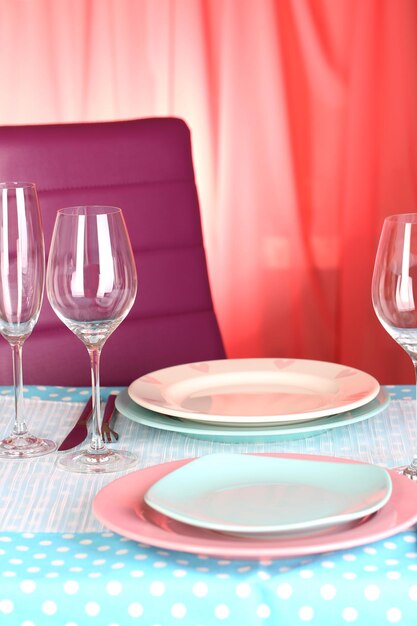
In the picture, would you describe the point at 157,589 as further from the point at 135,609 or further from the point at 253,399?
the point at 253,399

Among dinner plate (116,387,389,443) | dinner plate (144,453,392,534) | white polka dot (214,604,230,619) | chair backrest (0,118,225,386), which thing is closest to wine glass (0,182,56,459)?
dinner plate (116,387,389,443)

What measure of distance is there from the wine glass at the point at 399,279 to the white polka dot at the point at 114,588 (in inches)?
11.2

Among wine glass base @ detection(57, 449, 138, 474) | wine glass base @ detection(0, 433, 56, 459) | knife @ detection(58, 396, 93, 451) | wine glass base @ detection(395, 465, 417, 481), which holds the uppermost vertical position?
wine glass base @ detection(395, 465, 417, 481)

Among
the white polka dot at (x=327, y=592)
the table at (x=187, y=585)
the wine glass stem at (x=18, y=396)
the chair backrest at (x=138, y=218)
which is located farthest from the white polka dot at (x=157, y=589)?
the chair backrest at (x=138, y=218)

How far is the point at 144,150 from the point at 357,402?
2.83 ft

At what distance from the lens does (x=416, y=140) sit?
8.10 feet

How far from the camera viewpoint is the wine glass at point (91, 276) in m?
0.83

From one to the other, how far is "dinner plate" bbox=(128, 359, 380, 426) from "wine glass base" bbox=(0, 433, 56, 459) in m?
0.10

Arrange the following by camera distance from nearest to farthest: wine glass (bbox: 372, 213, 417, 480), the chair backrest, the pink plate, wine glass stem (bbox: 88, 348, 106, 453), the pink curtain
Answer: the pink plate
wine glass (bbox: 372, 213, 417, 480)
wine glass stem (bbox: 88, 348, 106, 453)
the chair backrest
the pink curtain

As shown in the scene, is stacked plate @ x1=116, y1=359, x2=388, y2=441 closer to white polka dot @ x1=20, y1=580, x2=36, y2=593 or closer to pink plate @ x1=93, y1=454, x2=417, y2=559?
pink plate @ x1=93, y1=454, x2=417, y2=559

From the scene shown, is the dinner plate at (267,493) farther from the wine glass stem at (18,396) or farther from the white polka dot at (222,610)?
the wine glass stem at (18,396)

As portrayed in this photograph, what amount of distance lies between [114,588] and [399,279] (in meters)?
0.33

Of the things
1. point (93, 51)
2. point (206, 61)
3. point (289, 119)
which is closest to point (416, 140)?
point (289, 119)

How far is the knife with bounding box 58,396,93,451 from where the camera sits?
92 centimetres
